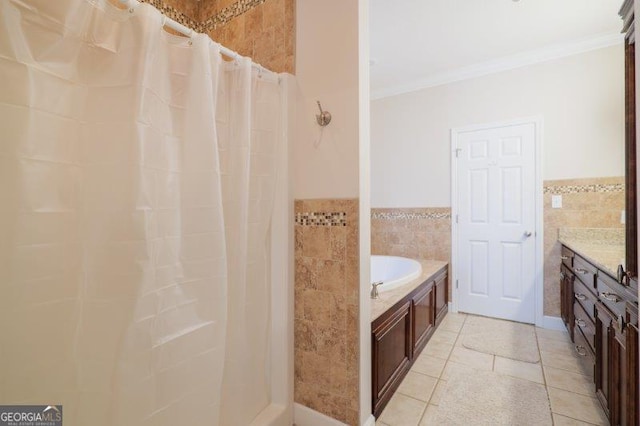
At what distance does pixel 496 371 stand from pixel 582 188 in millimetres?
1884

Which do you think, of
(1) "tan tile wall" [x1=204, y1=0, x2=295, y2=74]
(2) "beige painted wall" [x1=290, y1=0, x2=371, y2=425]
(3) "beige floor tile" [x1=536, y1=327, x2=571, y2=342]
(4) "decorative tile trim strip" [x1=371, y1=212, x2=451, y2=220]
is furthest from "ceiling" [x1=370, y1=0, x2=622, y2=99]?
(3) "beige floor tile" [x1=536, y1=327, x2=571, y2=342]

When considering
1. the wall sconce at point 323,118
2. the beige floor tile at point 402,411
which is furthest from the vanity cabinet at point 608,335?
the wall sconce at point 323,118

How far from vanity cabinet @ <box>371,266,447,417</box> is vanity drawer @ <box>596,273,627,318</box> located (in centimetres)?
101

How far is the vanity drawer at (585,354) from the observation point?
1701mm

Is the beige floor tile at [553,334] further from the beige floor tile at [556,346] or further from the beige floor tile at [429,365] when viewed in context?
the beige floor tile at [429,365]

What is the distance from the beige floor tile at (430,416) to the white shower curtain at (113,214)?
1.07 meters

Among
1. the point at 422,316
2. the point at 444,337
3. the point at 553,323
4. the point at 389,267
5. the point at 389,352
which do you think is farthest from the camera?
the point at 389,267

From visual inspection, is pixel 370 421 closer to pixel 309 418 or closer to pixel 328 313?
pixel 309 418

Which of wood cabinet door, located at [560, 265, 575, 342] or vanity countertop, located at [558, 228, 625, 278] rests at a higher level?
vanity countertop, located at [558, 228, 625, 278]

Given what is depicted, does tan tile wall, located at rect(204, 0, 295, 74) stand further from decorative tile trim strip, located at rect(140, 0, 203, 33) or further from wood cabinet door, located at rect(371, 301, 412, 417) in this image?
wood cabinet door, located at rect(371, 301, 412, 417)

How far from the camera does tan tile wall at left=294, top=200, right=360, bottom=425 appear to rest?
1358 mm

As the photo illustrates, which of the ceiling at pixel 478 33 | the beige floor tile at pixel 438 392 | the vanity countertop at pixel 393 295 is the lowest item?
the beige floor tile at pixel 438 392

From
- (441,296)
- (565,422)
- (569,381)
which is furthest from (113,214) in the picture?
(441,296)

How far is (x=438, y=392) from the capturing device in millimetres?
1781
